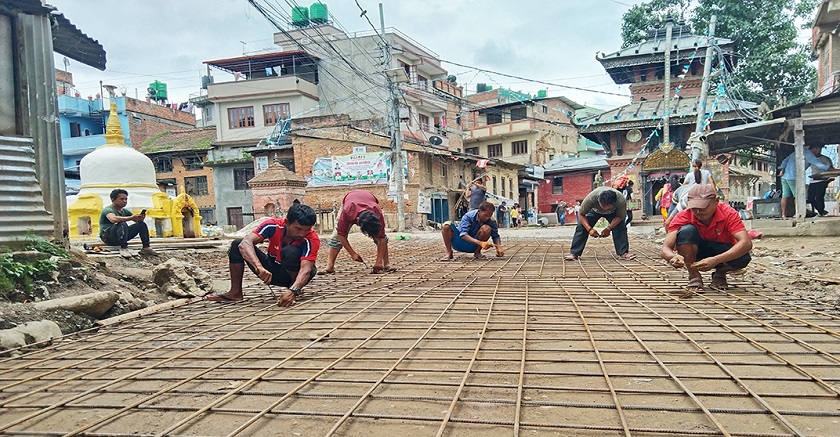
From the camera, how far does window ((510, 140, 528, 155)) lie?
30569mm

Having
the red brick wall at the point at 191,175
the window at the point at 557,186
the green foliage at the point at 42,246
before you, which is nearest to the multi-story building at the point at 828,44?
the green foliage at the point at 42,246

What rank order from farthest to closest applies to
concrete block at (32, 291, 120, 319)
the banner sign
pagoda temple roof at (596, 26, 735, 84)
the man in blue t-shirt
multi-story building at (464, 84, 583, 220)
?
1. multi-story building at (464, 84, 583, 220)
2. the banner sign
3. pagoda temple roof at (596, 26, 735, 84)
4. the man in blue t-shirt
5. concrete block at (32, 291, 120, 319)

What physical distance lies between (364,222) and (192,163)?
855 inches

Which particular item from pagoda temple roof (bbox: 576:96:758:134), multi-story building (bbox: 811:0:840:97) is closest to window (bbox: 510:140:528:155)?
pagoda temple roof (bbox: 576:96:758:134)

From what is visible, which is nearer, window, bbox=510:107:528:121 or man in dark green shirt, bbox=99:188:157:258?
man in dark green shirt, bbox=99:188:157:258

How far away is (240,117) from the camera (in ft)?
76.3

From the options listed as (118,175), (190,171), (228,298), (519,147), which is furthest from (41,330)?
(519,147)

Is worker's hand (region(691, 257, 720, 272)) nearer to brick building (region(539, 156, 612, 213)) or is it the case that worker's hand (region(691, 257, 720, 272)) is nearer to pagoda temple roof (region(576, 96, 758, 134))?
pagoda temple roof (region(576, 96, 758, 134))

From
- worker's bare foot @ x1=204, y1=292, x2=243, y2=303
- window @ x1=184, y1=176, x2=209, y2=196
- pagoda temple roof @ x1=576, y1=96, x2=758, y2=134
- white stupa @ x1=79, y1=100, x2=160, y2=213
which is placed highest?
pagoda temple roof @ x1=576, y1=96, x2=758, y2=134

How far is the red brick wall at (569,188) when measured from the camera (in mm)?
27500

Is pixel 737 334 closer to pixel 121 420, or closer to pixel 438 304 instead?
pixel 438 304

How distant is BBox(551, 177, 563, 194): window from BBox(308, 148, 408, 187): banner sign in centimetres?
1230

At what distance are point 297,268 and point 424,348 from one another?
161 centimetres

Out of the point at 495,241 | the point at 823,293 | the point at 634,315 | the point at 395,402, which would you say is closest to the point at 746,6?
the point at 495,241
